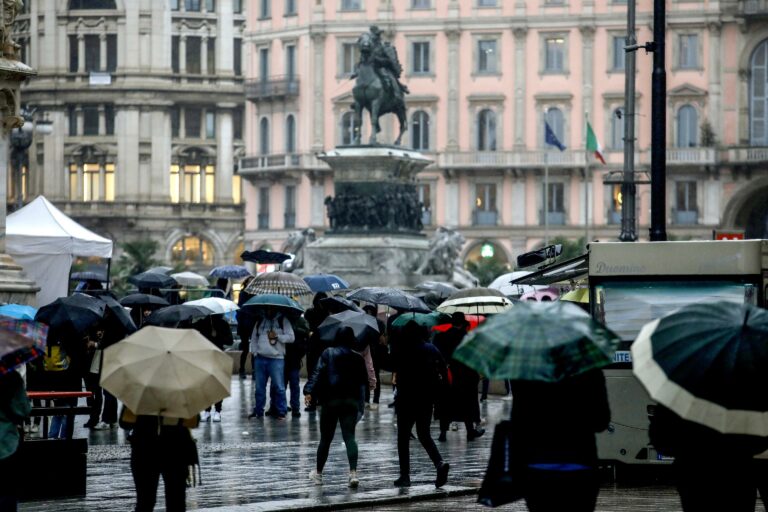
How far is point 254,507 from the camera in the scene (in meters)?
17.1

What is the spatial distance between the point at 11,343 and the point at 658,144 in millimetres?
13573

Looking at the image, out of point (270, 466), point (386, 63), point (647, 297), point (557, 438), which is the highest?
point (386, 63)

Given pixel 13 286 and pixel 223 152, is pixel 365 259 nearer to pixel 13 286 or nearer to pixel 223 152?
pixel 13 286

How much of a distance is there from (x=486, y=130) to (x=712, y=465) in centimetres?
7772

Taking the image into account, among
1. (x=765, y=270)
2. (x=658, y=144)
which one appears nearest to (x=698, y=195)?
(x=658, y=144)

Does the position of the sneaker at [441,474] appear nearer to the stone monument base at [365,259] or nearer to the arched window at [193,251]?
the stone monument base at [365,259]

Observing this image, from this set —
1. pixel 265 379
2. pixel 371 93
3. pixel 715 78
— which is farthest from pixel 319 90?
pixel 265 379

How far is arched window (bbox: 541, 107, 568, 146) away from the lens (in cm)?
8781

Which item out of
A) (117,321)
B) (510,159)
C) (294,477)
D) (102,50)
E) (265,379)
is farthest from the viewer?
(102,50)

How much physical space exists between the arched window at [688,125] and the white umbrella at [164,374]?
246 feet

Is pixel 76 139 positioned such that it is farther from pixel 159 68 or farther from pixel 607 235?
pixel 607 235

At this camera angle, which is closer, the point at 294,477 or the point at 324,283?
the point at 294,477

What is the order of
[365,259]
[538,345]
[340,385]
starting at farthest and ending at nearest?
[365,259] < [340,385] < [538,345]

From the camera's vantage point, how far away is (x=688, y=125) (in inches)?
3433
